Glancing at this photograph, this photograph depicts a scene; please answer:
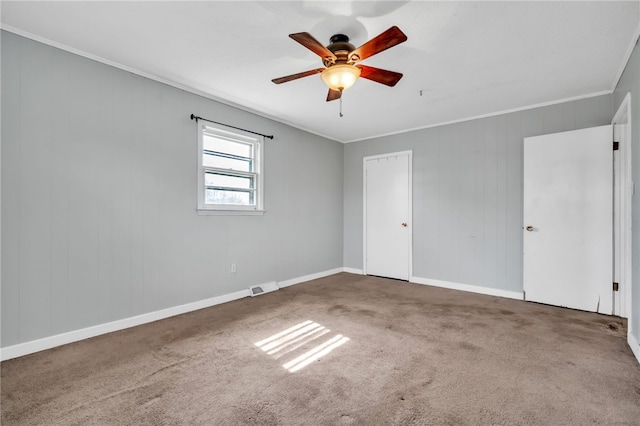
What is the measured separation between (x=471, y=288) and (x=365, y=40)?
11.9 feet

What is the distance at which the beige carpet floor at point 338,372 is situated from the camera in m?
1.68

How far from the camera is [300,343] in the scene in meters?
2.59

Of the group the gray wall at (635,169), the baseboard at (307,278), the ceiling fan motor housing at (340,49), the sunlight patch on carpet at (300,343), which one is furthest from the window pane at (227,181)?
the gray wall at (635,169)

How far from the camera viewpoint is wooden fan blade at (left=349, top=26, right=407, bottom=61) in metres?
1.82

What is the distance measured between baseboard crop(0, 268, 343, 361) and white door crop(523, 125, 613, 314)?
371cm

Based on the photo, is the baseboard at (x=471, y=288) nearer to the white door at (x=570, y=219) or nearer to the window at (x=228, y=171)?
the white door at (x=570, y=219)

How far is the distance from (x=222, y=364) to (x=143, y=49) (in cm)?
269

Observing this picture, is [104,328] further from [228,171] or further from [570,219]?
[570,219]

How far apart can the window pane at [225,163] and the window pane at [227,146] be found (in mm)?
92

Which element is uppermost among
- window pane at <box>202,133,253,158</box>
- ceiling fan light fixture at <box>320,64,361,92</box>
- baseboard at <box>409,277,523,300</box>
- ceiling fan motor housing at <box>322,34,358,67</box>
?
ceiling fan motor housing at <box>322,34,358,67</box>

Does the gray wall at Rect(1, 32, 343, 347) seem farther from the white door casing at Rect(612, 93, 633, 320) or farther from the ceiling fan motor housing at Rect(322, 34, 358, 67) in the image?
the white door casing at Rect(612, 93, 633, 320)

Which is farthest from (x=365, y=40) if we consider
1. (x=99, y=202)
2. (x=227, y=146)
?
(x=99, y=202)

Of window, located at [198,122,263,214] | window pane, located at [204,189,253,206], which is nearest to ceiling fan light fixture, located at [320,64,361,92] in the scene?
window, located at [198,122,263,214]

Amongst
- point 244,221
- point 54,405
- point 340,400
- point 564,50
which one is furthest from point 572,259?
point 54,405
